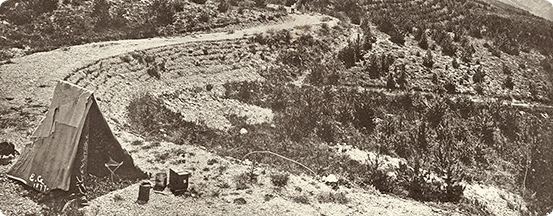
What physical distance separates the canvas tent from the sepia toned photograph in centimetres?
4

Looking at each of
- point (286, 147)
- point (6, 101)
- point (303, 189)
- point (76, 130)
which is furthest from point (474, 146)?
point (6, 101)

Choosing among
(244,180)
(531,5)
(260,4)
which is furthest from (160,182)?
(531,5)

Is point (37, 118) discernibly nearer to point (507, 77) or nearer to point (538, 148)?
point (538, 148)

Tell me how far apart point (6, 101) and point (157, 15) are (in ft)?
42.2

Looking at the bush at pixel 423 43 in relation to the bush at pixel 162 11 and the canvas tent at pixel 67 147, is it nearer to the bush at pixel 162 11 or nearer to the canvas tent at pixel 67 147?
the bush at pixel 162 11

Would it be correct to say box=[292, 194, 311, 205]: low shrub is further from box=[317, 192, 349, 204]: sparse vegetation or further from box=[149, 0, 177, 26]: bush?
box=[149, 0, 177, 26]: bush

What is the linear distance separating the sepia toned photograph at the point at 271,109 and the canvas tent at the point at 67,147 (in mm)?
39

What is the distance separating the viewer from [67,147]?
11711 mm

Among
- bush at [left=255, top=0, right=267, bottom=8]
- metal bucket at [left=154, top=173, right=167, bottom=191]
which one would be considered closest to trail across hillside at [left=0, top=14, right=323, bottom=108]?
metal bucket at [left=154, top=173, right=167, bottom=191]

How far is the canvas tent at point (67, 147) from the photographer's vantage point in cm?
1163

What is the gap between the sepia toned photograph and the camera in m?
12.2

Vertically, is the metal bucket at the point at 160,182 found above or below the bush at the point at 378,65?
above

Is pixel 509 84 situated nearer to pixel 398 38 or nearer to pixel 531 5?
pixel 398 38

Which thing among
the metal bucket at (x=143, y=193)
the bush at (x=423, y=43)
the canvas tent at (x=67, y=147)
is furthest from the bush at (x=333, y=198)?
the bush at (x=423, y=43)
